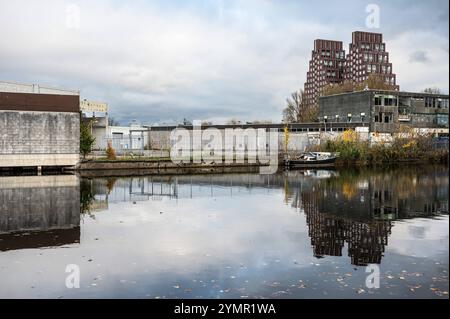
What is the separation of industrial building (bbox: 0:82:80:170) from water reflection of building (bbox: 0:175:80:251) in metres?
14.7

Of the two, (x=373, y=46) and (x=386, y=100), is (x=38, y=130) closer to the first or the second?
(x=386, y=100)

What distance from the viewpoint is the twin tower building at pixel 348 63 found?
151 m

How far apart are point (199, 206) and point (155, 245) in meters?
10.1

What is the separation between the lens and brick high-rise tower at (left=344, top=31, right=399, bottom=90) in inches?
5896

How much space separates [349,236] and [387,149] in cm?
5551

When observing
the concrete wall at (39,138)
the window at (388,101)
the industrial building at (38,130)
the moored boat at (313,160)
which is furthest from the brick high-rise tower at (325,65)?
the concrete wall at (39,138)

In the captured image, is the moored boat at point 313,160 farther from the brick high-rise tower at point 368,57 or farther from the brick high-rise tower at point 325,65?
the brick high-rise tower at point 325,65

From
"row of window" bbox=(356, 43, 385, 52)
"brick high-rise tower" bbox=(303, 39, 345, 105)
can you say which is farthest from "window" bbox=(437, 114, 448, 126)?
"brick high-rise tower" bbox=(303, 39, 345, 105)

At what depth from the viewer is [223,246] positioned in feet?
50.3

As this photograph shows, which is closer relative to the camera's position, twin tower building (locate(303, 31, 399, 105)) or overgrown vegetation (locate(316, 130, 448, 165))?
overgrown vegetation (locate(316, 130, 448, 165))

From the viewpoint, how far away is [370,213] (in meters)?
22.6

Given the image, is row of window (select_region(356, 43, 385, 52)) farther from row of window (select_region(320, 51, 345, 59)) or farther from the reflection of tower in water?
the reflection of tower in water
